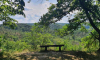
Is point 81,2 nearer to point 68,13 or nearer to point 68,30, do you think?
point 68,13

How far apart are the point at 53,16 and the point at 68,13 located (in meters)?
2.11

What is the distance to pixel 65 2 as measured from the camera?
40.0 feet

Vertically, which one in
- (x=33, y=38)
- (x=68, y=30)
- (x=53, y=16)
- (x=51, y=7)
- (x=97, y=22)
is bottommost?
(x=33, y=38)

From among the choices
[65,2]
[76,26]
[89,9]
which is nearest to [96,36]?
[76,26]

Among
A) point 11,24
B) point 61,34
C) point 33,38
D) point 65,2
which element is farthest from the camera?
point 33,38

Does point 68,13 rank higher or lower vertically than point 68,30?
higher

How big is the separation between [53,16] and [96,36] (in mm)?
6967

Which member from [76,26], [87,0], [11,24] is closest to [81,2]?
[87,0]

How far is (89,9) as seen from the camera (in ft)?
36.2

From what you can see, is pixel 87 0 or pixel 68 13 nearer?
pixel 87 0

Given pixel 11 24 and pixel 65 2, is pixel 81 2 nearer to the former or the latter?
pixel 65 2

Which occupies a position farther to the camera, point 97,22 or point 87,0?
point 97,22

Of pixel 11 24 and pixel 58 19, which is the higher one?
pixel 58 19

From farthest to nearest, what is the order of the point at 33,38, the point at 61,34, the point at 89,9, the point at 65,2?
the point at 33,38, the point at 61,34, the point at 65,2, the point at 89,9
